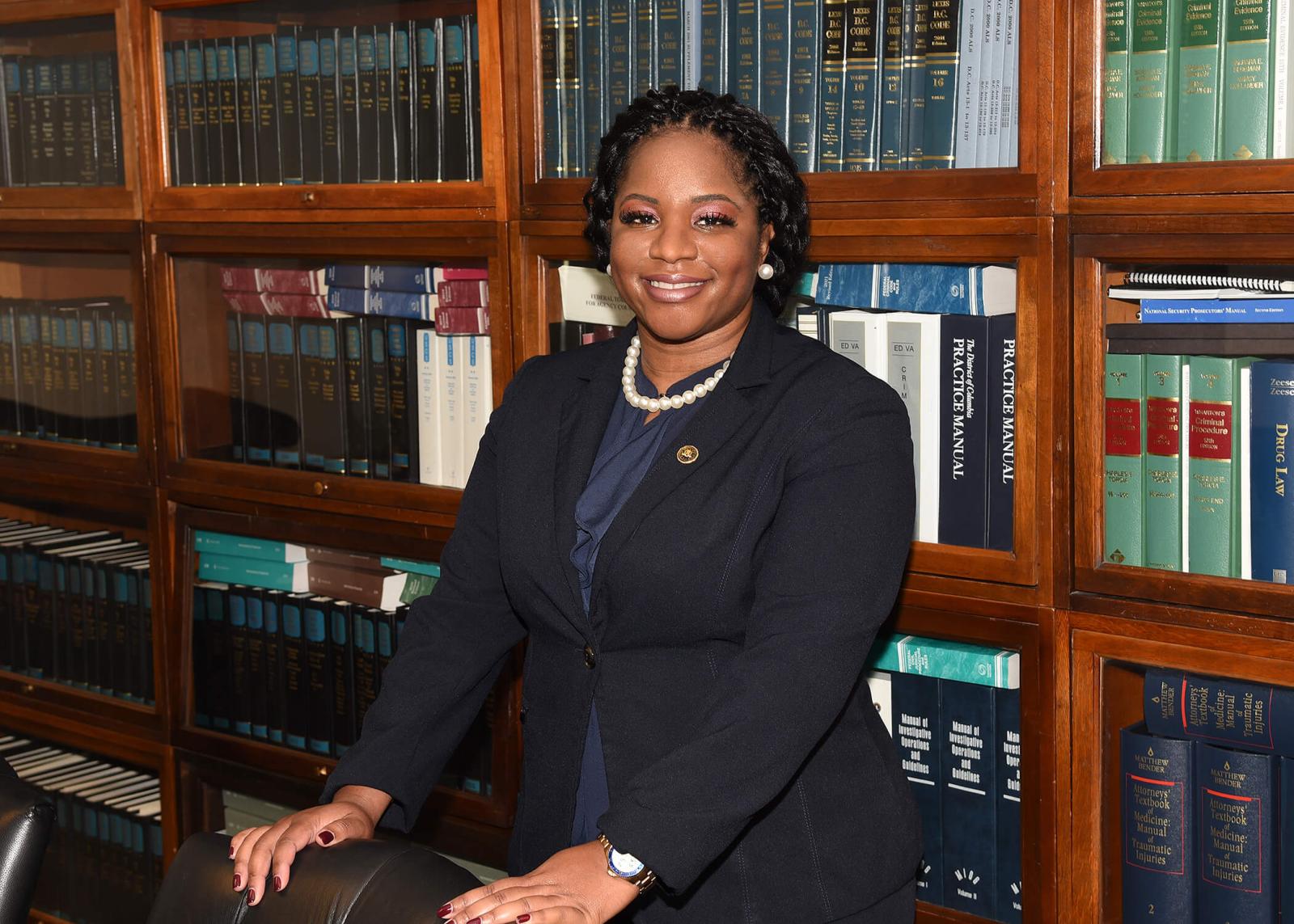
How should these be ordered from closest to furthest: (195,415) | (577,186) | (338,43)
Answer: (577,186)
(338,43)
(195,415)

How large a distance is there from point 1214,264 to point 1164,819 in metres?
0.73

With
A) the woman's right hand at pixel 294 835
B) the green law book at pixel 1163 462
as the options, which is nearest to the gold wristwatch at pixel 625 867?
the woman's right hand at pixel 294 835

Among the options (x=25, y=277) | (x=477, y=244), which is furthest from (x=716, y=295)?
(x=25, y=277)

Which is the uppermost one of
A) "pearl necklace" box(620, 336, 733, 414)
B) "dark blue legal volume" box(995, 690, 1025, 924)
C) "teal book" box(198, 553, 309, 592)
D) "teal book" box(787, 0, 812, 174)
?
"teal book" box(787, 0, 812, 174)

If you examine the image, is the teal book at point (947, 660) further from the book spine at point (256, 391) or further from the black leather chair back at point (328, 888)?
the book spine at point (256, 391)

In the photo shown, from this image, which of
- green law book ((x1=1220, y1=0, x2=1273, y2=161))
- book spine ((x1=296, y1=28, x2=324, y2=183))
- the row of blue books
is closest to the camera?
green law book ((x1=1220, y1=0, x2=1273, y2=161))

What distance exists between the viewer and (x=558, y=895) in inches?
57.2

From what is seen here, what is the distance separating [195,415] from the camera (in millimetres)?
2803

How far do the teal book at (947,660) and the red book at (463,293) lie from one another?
0.87 m

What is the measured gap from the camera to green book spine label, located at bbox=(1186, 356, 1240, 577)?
1.83 meters

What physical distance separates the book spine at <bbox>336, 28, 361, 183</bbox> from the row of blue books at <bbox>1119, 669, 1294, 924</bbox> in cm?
154

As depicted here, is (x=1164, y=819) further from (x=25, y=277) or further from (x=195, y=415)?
(x=25, y=277)

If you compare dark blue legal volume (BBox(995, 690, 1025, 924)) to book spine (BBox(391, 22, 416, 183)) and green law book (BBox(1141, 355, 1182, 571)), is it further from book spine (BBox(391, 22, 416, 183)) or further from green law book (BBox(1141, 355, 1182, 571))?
book spine (BBox(391, 22, 416, 183))

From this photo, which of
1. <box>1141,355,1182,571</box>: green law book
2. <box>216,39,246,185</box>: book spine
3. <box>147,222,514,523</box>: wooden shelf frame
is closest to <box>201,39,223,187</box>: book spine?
<box>216,39,246,185</box>: book spine
